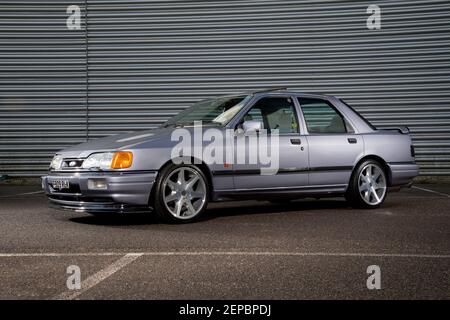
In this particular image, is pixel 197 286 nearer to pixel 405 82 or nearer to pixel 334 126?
pixel 334 126

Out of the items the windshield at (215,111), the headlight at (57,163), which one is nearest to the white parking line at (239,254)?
the headlight at (57,163)

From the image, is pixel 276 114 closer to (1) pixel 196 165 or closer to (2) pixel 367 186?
(1) pixel 196 165

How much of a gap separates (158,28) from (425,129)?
18.4ft

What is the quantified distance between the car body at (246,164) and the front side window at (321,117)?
12 mm

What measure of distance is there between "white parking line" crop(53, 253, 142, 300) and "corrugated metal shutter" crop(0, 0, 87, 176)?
891 cm

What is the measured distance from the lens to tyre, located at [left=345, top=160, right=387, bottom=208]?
785 cm

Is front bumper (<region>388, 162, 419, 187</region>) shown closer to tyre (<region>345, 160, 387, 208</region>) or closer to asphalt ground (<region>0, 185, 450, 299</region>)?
tyre (<region>345, 160, 387, 208</region>)

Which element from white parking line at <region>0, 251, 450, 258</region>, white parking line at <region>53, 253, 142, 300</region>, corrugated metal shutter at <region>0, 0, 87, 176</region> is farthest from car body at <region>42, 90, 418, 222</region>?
corrugated metal shutter at <region>0, 0, 87, 176</region>

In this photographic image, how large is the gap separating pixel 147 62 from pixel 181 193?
23.2ft

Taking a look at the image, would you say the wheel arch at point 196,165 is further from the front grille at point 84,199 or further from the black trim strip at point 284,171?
the front grille at point 84,199

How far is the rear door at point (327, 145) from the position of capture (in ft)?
24.7

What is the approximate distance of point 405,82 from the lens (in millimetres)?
12844

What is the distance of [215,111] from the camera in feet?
24.5

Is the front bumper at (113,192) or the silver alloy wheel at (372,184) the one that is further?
the silver alloy wheel at (372,184)
